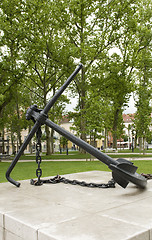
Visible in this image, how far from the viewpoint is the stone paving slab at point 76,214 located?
10.6ft

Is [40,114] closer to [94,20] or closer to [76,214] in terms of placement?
[76,214]

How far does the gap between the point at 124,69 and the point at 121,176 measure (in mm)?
20158

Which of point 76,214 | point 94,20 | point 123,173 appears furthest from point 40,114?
point 94,20

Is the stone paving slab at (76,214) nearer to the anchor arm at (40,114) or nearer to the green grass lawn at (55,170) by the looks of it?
the anchor arm at (40,114)

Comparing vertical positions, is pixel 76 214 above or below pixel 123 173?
below

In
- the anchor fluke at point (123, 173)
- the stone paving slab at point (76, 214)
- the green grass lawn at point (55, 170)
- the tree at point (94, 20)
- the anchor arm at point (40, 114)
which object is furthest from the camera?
the tree at point (94, 20)

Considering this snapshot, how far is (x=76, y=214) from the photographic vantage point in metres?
4.05

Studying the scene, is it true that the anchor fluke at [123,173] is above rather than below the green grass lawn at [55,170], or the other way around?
above

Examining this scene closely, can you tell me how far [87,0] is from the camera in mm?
22766

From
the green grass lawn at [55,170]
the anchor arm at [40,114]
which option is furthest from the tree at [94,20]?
the anchor arm at [40,114]

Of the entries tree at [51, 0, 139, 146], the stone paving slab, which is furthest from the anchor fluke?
tree at [51, 0, 139, 146]

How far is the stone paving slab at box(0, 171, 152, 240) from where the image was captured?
324 centimetres

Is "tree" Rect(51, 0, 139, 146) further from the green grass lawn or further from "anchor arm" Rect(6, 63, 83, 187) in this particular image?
"anchor arm" Rect(6, 63, 83, 187)

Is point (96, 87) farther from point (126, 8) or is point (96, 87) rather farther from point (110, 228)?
point (110, 228)
